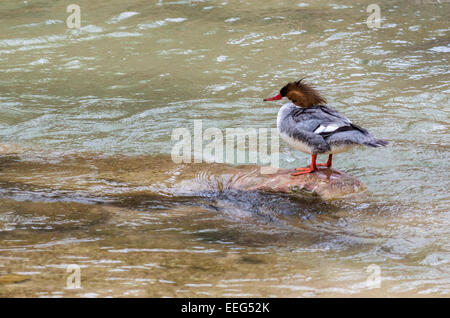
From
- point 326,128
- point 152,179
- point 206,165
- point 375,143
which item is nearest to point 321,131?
point 326,128

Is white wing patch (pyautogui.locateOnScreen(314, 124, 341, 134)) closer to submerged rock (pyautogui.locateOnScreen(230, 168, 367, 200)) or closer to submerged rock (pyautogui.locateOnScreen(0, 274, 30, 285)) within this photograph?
submerged rock (pyautogui.locateOnScreen(230, 168, 367, 200))

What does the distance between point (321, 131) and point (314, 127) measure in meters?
0.08

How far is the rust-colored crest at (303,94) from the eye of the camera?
5.64 meters

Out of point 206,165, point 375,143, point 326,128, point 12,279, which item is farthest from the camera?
point 206,165

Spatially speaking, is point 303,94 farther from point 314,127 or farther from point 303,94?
point 314,127

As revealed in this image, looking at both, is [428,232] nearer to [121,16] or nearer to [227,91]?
[227,91]

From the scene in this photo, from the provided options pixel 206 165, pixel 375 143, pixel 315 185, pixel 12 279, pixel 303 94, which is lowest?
pixel 206 165

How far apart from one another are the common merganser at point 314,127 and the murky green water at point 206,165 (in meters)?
0.54

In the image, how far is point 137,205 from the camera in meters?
5.50

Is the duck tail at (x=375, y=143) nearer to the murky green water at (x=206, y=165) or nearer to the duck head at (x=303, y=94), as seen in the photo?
the murky green water at (x=206, y=165)

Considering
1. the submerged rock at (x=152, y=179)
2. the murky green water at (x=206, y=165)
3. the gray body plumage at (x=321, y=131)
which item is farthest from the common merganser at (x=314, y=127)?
the murky green water at (x=206, y=165)

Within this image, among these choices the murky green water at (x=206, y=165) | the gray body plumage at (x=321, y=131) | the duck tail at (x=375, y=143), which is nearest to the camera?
the murky green water at (x=206, y=165)

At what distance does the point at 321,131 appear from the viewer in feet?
17.6

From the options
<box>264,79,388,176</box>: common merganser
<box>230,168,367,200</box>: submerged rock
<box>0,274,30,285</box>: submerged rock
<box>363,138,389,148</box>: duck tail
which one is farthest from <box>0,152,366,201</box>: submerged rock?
<box>0,274,30,285</box>: submerged rock
